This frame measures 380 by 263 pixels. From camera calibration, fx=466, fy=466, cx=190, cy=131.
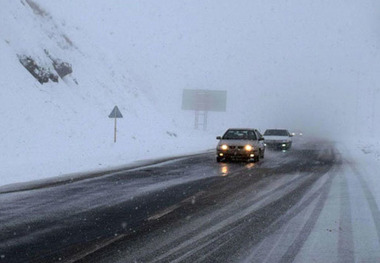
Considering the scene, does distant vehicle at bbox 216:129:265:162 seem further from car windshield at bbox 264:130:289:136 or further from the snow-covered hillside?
car windshield at bbox 264:130:289:136

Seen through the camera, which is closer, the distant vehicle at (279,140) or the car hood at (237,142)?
the car hood at (237,142)

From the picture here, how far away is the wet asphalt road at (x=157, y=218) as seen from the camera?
18.9 ft

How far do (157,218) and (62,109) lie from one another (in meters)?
24.9

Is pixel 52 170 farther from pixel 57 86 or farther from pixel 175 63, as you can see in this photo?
pixel 175 63

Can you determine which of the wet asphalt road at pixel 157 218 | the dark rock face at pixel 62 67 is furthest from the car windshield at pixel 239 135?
the dark rock face at pixel 62 67

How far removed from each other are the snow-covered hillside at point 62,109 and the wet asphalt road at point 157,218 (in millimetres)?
3993

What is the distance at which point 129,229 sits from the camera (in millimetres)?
7066

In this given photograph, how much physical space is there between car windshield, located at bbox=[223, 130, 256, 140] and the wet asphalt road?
25.8 feet

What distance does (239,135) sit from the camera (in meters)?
22.3

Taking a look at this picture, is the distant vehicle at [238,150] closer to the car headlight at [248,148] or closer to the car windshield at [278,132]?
the car headlight at [248,148]

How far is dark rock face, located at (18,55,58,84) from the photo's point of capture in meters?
31.2

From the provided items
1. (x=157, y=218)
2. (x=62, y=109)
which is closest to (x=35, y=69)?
(x=62, y=109)

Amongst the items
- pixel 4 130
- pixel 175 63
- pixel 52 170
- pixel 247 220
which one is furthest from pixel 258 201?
pixel 175 63

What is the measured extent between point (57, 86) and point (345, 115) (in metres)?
178
